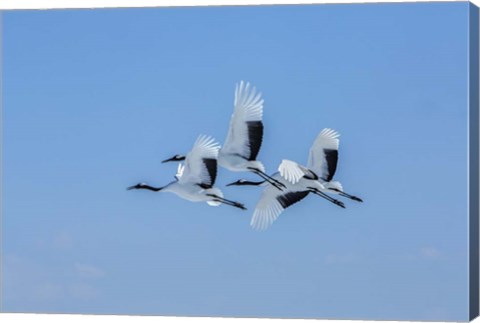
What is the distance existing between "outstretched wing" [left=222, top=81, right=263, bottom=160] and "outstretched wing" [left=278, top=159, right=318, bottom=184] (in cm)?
22

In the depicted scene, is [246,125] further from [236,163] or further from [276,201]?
[276,201]

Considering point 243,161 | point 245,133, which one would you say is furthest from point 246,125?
point 243,161

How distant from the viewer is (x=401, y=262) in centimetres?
1190

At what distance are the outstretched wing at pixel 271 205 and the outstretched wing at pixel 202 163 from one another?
416 mm

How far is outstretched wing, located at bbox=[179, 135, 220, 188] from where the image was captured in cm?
1215

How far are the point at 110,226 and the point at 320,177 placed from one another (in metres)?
1.68

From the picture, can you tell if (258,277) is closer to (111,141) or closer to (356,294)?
(356,294)

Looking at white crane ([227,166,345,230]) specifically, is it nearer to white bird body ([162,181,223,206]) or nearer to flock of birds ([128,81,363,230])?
flock of birds ([128,81,363,230])

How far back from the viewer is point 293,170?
12.0m

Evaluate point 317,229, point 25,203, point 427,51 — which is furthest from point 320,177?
point 25,203

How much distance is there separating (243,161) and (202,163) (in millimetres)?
320

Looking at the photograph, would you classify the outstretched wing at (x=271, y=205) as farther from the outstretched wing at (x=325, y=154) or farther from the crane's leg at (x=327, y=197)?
the outstretched wing at (x=325, y=154)

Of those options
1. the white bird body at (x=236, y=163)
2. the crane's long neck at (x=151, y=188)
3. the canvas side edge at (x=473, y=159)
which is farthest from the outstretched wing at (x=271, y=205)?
the canvas side edge at (x=473, y=159)

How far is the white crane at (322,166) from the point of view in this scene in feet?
39.3
